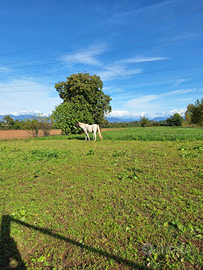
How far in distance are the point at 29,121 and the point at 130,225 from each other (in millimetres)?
23267

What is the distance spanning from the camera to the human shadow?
9.34 ft

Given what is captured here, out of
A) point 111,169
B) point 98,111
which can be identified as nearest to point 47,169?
point 111,169

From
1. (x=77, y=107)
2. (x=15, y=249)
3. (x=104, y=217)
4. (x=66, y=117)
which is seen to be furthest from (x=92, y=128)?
(x=15, y=249)

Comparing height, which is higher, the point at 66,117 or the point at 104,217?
the point at 66,117

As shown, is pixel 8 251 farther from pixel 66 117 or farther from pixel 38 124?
pixel 38 124

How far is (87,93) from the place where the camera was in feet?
115

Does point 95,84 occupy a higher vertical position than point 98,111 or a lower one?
higher

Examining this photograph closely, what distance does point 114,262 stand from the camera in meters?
2.79

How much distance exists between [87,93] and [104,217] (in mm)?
33521

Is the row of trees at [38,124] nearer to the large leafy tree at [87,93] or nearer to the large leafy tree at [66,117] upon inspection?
the large leafy tree at [66,117]

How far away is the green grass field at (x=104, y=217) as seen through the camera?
288 cm

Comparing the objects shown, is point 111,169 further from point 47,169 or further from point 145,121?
point 145,121

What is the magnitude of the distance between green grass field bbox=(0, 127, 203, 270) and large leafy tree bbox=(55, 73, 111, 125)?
95.2 feet

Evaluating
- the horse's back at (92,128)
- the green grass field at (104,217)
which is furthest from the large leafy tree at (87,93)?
the green grass field at (104,217)
